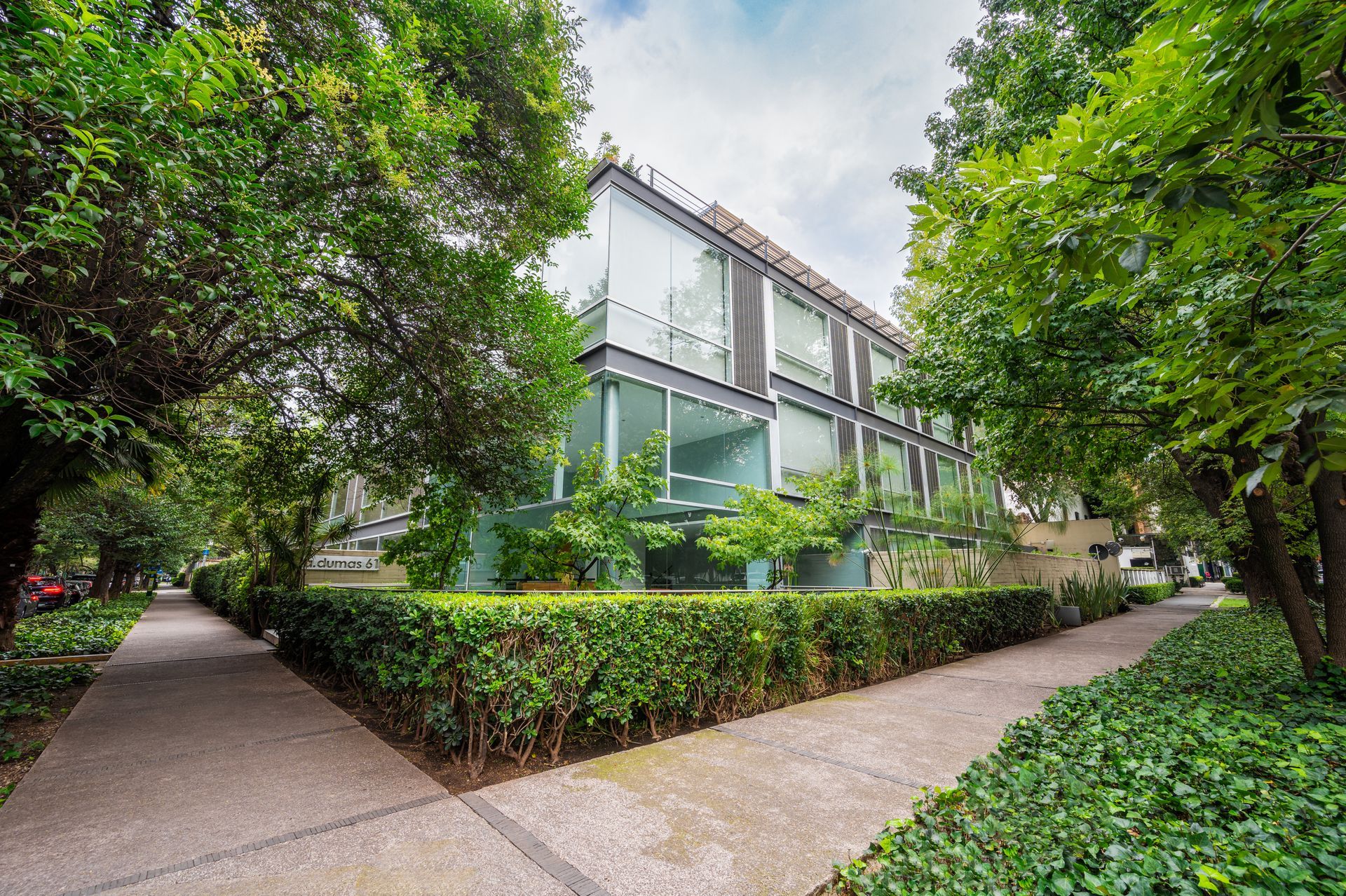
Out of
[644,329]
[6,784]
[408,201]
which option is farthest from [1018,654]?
[6,784]

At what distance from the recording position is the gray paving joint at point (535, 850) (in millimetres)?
2420

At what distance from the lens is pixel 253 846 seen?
280cm

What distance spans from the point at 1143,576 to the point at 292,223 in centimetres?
4378

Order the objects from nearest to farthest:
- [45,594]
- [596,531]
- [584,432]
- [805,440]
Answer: [596,531], [584,432], [805,440], [45,594]

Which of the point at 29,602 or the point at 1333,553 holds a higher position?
the point at 1333,553

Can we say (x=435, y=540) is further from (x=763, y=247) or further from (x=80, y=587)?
(x=80, y=587)

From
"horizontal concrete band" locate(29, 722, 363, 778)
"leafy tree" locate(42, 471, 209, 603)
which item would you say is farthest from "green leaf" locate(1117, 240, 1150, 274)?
"leafy tree" locate(42, 471, 209, 603)

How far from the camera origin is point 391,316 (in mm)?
6035

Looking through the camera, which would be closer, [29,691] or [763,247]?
[29,691]

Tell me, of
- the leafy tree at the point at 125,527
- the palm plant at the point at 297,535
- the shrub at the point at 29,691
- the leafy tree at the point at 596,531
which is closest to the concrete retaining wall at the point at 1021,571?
the leafy tree at the point at 596,531

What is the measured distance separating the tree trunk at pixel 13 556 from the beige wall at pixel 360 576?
19.4 feet

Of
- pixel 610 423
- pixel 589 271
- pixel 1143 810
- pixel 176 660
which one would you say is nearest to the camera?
pixel 1143 810

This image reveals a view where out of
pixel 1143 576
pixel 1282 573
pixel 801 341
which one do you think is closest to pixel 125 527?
pixel 801 341

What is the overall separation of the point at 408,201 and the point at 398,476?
399 cm
